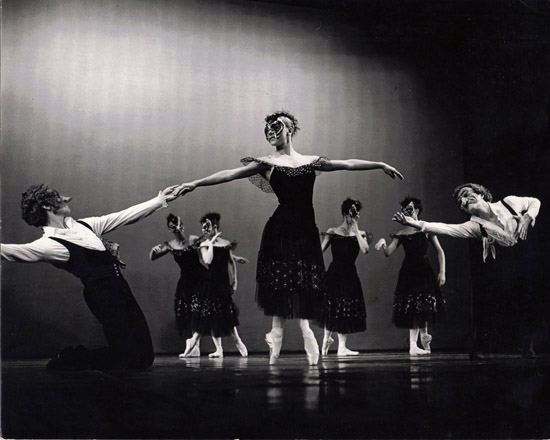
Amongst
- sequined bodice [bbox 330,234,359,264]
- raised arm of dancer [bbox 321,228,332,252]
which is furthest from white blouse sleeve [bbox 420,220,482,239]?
raised arm of dancer [bbox 321,228,332,252]

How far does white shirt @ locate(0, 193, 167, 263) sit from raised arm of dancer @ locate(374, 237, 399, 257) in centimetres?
157

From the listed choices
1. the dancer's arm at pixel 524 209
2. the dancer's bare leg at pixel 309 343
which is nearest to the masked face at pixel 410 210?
the dancer's arm at pixel 524 209

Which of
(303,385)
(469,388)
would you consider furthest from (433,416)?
(303,385)

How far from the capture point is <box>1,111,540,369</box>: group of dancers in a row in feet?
12.9

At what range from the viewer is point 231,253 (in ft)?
13.8

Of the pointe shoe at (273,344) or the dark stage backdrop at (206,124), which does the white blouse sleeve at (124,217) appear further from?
the pointe shoe at (273,344)

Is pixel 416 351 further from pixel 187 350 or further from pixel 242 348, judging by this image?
pixel 187 350

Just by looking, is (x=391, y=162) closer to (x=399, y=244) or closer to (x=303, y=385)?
(x=399, y=244)

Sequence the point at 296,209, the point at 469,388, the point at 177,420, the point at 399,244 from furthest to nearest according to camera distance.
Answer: the point at 399,244 → the point at 296,209 → the point at 469,388 → the point at 177,420

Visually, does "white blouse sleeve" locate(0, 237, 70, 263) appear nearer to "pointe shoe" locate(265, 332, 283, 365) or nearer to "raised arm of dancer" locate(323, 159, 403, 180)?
"pointe shoe" locate(265, 332, 283, 365)

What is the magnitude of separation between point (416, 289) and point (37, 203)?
2.47 meters

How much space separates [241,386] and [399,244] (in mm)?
1590

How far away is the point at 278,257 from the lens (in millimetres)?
3998

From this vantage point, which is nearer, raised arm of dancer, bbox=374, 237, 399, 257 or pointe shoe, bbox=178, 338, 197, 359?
pointe shoe, bbox=178, 338, 197, 359
